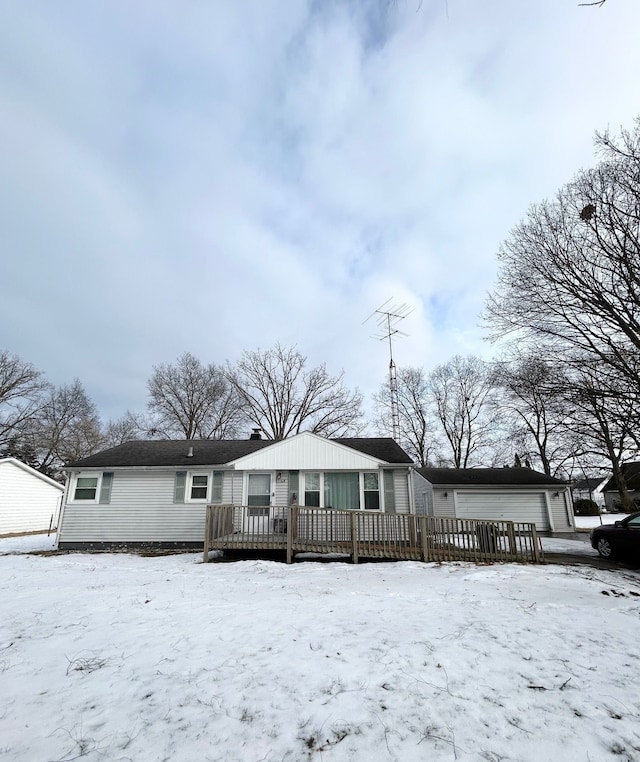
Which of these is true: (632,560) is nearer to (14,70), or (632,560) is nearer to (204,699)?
(204,699)

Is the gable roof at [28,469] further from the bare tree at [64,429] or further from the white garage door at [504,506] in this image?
the white garage door at [504,506]

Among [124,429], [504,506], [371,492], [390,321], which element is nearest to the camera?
[371,492]

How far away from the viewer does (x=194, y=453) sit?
15.2 meters

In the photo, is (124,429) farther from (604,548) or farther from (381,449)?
(604,548)

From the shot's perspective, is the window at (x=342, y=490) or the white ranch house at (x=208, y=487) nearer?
the window at (x=342, y=490)

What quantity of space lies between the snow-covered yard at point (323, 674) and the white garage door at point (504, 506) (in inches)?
512

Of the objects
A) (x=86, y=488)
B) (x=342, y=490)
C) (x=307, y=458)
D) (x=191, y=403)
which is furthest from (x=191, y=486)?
(x=191, y=403)

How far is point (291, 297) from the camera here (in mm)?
19688

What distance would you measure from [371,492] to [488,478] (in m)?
9.90

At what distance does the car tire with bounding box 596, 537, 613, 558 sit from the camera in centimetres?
1095

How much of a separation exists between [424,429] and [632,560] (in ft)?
76.9

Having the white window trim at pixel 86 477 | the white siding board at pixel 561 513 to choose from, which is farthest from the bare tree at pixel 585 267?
the white window trim at pixel 86 477

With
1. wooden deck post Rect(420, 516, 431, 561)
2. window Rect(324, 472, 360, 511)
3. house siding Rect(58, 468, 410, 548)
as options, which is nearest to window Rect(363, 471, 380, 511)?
window Rect(324, 472, 360, 511)

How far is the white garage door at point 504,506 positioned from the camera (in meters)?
19.2
